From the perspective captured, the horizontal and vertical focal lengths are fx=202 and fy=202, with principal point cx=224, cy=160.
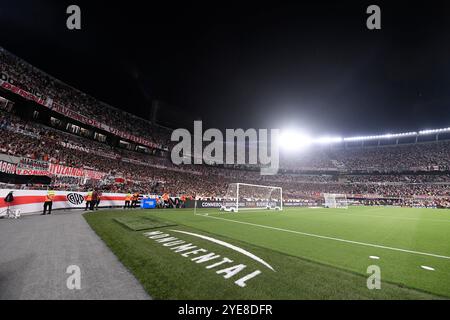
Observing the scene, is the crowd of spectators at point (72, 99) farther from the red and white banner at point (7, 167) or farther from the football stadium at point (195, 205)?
the red and white banner at point (7, 167)

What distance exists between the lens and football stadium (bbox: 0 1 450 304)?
12.0ft

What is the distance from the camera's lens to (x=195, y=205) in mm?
17125

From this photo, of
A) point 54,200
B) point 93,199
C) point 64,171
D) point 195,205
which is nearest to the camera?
point 54,200

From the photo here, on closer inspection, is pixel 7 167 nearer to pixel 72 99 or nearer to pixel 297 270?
pixel 72 99

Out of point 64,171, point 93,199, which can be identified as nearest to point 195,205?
point 93,199

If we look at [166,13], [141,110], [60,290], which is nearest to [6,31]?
[166,13]

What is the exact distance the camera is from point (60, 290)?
3.16 metres

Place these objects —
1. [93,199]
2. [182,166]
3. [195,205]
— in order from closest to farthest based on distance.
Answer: [93,199] → [195,205] → [182,166]

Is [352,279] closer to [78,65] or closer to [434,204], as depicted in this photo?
[78,65]

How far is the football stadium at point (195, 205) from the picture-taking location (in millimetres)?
3654

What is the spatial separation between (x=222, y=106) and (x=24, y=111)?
23.5 m

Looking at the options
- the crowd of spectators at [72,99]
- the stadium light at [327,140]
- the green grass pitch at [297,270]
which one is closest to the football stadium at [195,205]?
the green grass pitch at [297,270]

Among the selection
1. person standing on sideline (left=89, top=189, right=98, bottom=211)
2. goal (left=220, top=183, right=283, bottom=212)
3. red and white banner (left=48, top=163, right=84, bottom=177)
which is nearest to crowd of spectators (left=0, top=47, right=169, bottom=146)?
red and white banner (left=48, top=163, right=84, bottom=177)

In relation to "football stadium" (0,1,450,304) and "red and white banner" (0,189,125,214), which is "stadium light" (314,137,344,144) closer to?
"football stadium" (0,1,450,304)
